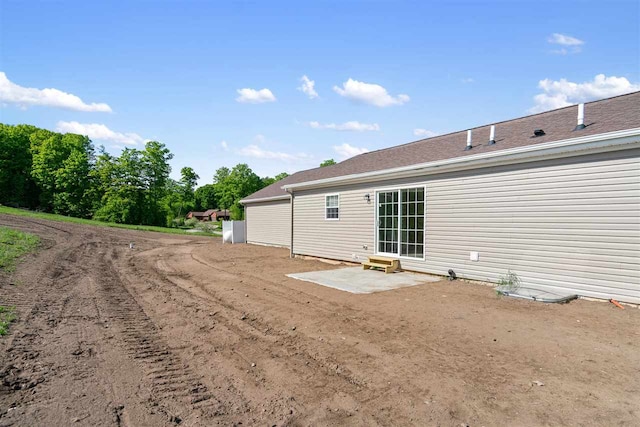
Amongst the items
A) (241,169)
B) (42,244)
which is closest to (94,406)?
(42,244)

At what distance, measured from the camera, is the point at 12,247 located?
10953 mm

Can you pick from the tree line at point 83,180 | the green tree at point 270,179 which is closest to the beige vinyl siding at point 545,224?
the tree line at point 83,180

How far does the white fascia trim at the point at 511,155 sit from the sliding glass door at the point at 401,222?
0.56 metres

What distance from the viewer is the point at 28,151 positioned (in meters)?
42.9

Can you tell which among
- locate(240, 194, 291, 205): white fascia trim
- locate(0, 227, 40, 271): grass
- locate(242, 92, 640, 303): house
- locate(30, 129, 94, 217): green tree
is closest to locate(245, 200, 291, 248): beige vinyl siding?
locate(240, 194, 291, 205): white fascia trim

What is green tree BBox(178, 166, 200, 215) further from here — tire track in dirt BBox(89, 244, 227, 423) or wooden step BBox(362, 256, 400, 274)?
tire track in dirt BBox(89, 244, 227, 423)

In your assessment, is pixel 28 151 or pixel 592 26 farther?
pixel 28 151

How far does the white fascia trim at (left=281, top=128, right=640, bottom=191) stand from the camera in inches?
227

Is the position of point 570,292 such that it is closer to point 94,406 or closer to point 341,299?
point 341,299

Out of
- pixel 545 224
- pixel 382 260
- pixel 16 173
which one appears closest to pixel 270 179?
pixel 16 173

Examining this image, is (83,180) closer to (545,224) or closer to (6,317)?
(6,317)

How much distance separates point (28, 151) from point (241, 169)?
33899 millimetres

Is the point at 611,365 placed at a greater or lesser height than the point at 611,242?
lesser

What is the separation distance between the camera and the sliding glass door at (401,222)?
29.9 ft
